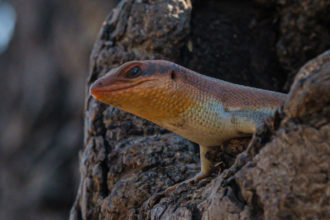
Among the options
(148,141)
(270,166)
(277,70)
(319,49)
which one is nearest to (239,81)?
(277,70)

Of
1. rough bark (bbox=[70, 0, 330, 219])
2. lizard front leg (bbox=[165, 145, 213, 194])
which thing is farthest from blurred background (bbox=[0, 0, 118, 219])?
lizard front leg (bbox=[165, 145, 213, 194])

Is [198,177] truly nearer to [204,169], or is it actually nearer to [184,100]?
[204,169]

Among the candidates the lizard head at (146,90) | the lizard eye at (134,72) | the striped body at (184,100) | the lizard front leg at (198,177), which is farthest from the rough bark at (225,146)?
the lizard eye at (134,72)

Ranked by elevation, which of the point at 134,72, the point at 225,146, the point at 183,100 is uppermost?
the point at 134,72

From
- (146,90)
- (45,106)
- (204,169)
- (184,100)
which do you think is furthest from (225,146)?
(45,106)

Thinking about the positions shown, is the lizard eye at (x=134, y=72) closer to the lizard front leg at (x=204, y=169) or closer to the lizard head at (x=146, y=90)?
the lizard head at (x=146, y=90)

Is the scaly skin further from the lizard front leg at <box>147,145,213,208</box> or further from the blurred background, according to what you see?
the blurred background
